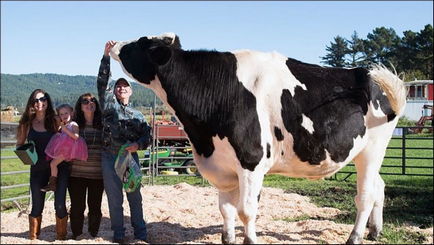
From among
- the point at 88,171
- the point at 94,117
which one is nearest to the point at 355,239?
the point at 88,171

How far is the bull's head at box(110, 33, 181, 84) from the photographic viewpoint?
5.04 metres

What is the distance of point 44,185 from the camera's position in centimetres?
570

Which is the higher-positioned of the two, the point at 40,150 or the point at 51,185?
the point at 40,150

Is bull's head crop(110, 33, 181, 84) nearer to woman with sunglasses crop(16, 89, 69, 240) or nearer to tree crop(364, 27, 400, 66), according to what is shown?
woman with sunglasses crop(16, 89, 69, 240)

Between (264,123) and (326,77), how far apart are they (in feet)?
3.33

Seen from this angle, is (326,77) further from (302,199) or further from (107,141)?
(302,199)

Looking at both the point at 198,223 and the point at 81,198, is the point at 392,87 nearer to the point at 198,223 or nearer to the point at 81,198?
the point at 198,223

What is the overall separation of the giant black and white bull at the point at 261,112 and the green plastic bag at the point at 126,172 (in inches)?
31.8

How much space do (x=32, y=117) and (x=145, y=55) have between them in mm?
1727

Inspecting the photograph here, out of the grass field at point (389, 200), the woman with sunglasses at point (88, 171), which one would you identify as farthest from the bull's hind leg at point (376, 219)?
the woman with sunglasses at point (88, 171)

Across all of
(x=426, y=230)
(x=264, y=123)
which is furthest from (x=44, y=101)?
(x=426, y=230)

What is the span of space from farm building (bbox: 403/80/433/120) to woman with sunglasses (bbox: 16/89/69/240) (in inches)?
1411

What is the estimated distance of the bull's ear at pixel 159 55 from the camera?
5.03 meters

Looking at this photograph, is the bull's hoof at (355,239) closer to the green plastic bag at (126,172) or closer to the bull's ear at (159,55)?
the green plastic bag at (126,172)
